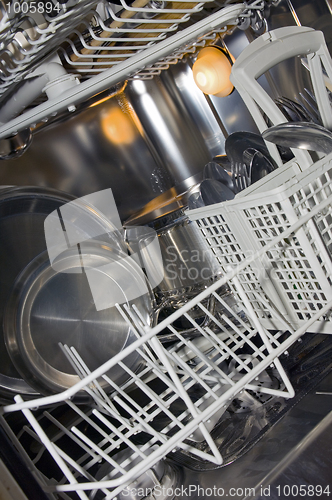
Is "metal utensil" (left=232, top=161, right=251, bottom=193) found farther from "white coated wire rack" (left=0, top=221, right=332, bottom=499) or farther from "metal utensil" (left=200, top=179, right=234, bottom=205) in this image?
"white coated wire rack" (left=0, top=221, right=332, bottom=499)

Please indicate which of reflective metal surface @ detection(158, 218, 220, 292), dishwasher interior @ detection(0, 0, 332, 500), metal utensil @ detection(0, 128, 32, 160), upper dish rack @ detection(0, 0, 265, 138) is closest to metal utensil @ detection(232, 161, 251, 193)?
dishwasher interior @ detection(0, 0, 332, 500)

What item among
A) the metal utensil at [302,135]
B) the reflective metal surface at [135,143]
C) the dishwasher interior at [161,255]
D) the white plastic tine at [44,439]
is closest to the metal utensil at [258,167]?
the dishwasher interior at [161,255]

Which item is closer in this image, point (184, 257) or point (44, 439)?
point (44, 439)

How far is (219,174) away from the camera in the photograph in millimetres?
780

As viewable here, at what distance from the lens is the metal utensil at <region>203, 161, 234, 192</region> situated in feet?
2.51

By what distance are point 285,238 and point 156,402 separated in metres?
0.27

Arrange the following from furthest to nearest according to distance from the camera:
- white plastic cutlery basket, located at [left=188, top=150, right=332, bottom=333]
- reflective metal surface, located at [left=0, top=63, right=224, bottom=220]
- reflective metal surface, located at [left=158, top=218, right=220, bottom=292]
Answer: reflective metal surface, located at [left=0, top=63, right=224, bottom=220] < reflective metal surface, located at [left=158, top=218, right=220, bottom=292] < white plastic cutlery basket, located at [left=188, top=150, right=332, bottom=333]

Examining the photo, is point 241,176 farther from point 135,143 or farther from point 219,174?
→ point 135,143

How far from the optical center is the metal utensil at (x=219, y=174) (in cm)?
76

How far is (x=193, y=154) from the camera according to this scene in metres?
1.00

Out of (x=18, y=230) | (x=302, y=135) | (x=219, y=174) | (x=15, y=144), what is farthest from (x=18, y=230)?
(x=302, y=135)

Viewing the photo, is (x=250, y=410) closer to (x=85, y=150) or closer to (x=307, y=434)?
(x=307, y=434)

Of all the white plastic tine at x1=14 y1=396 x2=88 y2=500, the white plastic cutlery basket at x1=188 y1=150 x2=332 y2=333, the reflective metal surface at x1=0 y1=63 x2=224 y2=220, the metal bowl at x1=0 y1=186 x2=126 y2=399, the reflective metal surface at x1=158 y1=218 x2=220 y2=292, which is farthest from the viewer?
the reflective metal surface at x1=0 y1=63 x2=224 y2=220

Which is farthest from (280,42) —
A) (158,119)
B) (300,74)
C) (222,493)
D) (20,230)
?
(222,493)
